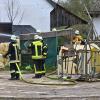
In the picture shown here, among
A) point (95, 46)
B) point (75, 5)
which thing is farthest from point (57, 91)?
point (75, 5)

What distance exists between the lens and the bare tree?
46.3m

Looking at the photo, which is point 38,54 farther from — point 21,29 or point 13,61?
point 21,29

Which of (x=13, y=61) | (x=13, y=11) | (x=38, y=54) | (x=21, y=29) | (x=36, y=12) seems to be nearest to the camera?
(x=38, y=54)

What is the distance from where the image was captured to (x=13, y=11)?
152 ft

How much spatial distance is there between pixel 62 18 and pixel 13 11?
4724mm

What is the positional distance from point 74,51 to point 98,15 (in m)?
Result: 14.7

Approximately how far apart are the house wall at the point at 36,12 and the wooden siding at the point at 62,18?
593 mm

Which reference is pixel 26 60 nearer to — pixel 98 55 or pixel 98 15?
pixel 98 55

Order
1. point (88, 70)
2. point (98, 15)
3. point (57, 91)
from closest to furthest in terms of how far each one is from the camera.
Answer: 1. point (57, 91)
2. point (88, 70)
3. point (98, 15)

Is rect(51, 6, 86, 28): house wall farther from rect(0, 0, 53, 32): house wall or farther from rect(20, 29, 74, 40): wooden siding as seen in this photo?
rect(20, 29, 74, 40): wooden siding

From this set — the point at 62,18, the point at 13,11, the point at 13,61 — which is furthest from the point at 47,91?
the point at 62,18

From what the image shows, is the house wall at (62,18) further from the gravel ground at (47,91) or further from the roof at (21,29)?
the gravel ground at (47,91)

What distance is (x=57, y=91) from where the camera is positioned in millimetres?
15805

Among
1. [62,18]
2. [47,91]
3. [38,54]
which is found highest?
[62,18]
